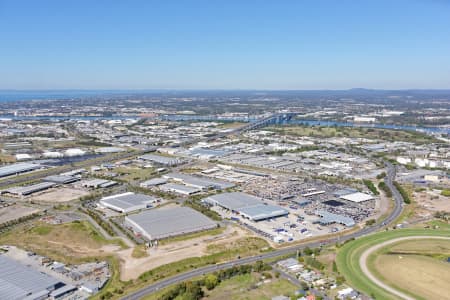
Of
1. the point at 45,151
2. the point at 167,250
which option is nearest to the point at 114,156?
the point at 45,151

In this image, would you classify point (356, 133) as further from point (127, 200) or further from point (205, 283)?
point (205, 283)

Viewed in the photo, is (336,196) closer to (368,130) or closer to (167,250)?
(167,250)

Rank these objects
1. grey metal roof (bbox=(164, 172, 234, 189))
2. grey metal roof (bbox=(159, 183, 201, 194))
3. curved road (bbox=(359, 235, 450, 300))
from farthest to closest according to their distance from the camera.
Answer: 1. grey metal roof (bbox=(164, 172, 234, 189))
2. grey metal roof (bbox=(159, 183, 201, 194))
3. curved road (bbox=(359, 235, 450, 300))

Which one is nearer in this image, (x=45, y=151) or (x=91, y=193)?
(x=91, y=193)

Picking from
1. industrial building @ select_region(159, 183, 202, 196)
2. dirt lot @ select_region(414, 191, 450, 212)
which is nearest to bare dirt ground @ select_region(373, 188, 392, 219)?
dirt lot @ select_region(414, 191, 450, 212)

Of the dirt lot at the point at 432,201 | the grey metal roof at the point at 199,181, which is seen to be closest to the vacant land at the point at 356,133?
the dirt lot at the point at 432,201

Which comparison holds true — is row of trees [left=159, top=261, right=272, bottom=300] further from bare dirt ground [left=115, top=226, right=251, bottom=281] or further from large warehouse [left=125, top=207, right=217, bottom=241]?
large warehouse [left=125, top=207, right=217, bottom=241]
